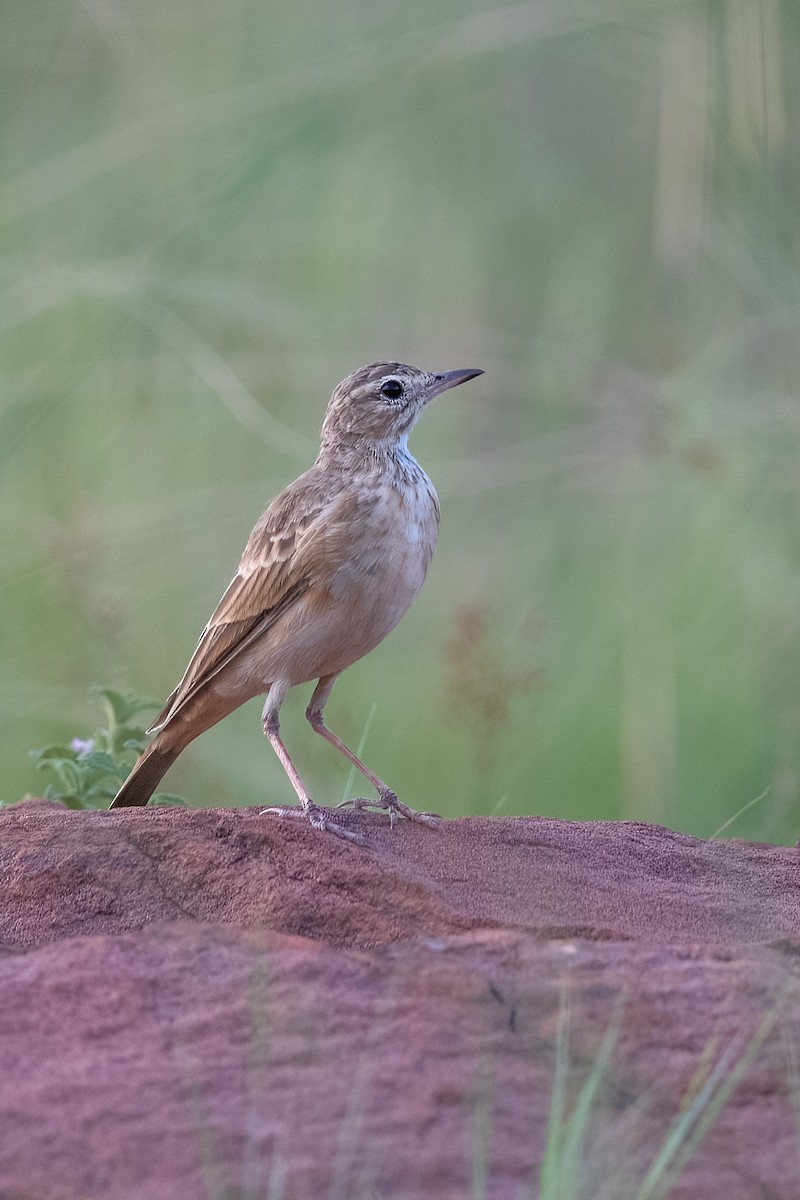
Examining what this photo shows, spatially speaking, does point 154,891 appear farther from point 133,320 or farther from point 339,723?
point 133,320

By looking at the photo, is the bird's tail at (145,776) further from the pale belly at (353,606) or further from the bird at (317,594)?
the pale belly at (353,606)

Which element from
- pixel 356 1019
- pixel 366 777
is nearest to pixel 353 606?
pixel 366 777

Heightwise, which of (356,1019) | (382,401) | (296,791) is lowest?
(356,1019)

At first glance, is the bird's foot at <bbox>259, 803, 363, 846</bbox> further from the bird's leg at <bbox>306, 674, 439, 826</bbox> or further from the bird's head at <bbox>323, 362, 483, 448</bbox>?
the bird's head at <bbox>323, 362, 483, 448</bbox>

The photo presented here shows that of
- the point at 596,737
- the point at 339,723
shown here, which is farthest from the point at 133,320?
the point at 596,737

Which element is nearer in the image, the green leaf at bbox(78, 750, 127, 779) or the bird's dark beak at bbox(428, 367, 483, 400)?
the green leaf at bbox(78, 750, 127, 779)

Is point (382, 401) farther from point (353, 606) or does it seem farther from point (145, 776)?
point (145, 776)

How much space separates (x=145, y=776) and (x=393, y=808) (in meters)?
0.98

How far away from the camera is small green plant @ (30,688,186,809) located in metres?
4.93

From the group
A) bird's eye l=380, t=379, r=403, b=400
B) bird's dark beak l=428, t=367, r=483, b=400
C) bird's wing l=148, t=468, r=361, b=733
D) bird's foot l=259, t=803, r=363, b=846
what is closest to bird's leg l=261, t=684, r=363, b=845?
bird's foot l=259, t=803, r=363, b=846

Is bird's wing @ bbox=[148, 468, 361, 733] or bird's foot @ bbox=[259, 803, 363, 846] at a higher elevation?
bird's wing @ bbox=[148, 468, 361, 733]

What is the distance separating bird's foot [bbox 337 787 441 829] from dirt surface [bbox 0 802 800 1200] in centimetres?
56

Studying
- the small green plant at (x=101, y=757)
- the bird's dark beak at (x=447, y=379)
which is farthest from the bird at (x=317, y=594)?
the bird's dark beak at (x=447, y=379)

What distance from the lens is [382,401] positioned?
17.9ft
